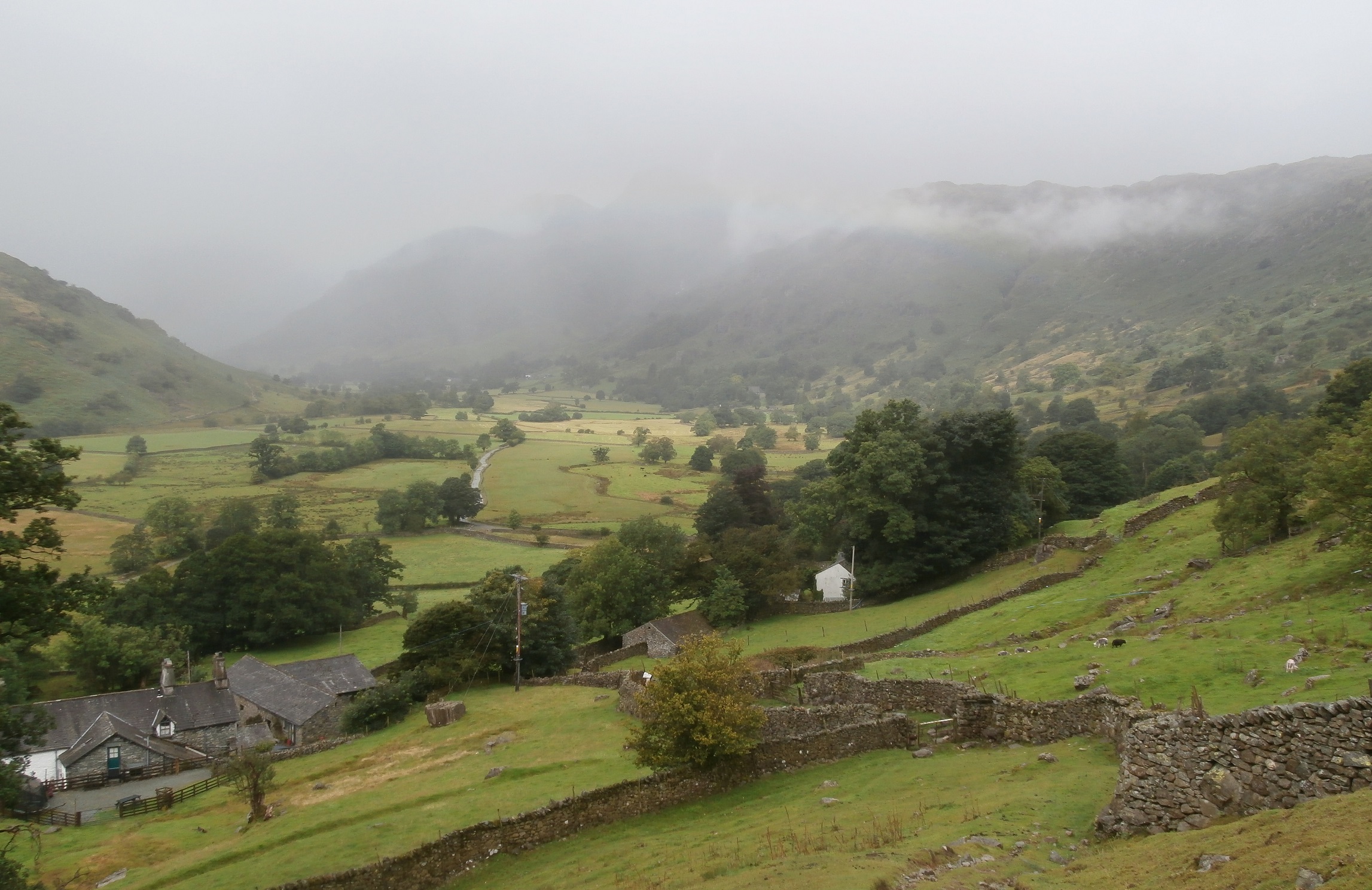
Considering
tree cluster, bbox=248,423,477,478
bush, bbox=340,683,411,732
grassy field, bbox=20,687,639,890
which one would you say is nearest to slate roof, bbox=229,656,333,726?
bush, bbox=340,683,411,732

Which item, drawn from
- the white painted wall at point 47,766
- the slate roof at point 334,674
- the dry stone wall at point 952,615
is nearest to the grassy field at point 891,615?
the dry stone wall at point 952,615

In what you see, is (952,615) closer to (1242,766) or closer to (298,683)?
(1242,766)

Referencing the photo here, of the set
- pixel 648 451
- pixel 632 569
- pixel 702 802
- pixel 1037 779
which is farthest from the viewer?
pixel 648 451

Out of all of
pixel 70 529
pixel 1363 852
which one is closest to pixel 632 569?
pixel 1363 852

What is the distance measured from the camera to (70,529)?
3342 inches

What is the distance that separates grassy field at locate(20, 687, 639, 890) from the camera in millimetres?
21438

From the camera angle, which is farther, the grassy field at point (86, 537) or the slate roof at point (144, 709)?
the grassy field at point (86, 537)

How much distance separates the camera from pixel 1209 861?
940 cm

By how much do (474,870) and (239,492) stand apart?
107 metres

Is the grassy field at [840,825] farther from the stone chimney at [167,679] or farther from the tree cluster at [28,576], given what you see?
the stone chimney at [167,679]

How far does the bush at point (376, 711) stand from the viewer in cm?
3809

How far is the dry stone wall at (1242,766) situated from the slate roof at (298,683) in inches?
1622

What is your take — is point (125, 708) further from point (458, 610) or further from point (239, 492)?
point (239, 492)

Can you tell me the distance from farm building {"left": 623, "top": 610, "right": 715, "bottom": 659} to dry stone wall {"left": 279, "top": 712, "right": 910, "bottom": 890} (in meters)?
23.9
